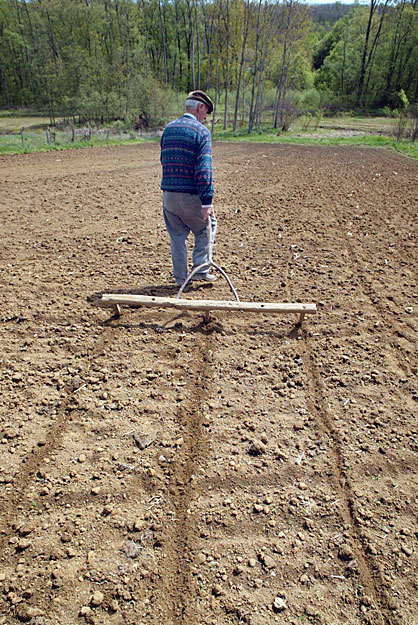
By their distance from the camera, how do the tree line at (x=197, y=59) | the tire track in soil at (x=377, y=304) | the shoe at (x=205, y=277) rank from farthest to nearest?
the tree line at (x=197, y=59) → the shoe at (x=205, y=277) → the tire track in soil at (x=377, y=304)

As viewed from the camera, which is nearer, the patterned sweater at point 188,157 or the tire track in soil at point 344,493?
the tire track in soil at point 344,493

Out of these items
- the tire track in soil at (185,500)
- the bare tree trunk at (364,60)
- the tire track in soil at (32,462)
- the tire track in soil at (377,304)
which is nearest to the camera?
the tire track in soil at (185,500)

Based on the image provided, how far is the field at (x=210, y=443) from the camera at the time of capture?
2250 millimetres

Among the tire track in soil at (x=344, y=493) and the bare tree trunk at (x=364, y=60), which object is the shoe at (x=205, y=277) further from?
the bare tree trunk at (x=364, y=60)

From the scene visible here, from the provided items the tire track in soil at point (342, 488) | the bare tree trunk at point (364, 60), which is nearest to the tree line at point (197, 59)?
the bare tree trunk at point (364, 60)

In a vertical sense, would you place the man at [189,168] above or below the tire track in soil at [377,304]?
above

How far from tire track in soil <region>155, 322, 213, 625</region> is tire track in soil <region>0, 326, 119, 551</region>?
93cm

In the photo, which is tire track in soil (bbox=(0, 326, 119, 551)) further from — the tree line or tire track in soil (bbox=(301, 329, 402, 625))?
the tree line

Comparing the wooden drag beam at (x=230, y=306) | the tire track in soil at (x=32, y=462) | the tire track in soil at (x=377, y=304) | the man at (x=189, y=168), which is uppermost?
the man at (x=189, y=168)

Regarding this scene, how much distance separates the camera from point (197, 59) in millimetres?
49312

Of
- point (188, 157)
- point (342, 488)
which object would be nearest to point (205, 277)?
point (188, 157)

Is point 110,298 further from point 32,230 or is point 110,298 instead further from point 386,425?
point 32,230

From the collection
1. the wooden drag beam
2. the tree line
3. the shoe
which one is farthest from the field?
the tree line

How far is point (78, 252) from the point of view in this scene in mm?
6656
